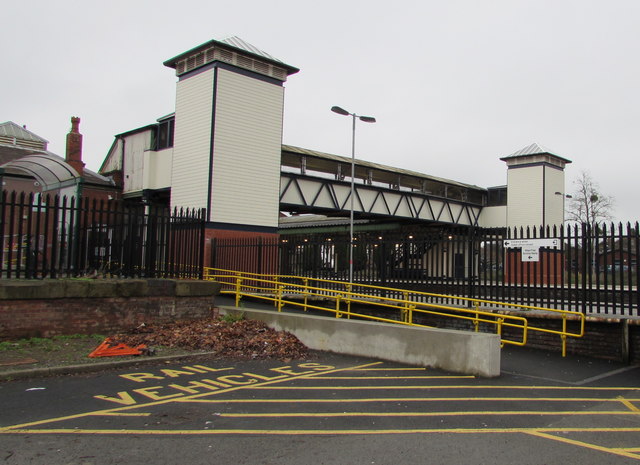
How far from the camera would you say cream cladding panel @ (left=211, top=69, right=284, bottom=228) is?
22609 millimetres

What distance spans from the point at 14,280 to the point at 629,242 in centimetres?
1240

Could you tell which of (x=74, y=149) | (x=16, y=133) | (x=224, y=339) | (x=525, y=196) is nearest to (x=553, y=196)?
(x=525, y=196)

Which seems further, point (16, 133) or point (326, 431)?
point (16, 133)

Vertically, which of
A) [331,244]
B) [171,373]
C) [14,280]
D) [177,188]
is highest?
[177,188]

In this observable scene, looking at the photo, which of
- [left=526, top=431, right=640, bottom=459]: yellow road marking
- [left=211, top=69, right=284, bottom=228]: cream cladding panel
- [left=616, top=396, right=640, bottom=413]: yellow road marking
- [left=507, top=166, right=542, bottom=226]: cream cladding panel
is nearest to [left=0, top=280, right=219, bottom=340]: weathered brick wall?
[left=526, top=431, right=640, bottom=459]: yellow road marking

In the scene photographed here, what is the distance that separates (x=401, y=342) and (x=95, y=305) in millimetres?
6199

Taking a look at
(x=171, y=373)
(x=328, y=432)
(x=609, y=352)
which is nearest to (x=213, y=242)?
(x=171, y=373)

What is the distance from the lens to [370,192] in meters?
32.5

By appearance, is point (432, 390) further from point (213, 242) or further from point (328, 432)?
point (213, 242)

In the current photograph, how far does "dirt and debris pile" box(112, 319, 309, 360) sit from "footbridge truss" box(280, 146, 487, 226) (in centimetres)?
1626

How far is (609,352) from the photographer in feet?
35.2

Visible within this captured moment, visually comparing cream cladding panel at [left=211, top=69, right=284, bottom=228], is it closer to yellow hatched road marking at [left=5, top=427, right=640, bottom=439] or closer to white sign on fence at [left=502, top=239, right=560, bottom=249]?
white sign on fence at [left=502, top=239, right=560, bottom=249]

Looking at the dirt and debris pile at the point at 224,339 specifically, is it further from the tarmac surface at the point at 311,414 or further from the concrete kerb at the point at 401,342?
the tarmac surface at the point at 311,414

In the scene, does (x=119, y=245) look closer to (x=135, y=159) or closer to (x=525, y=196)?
(x=135, y=159)
